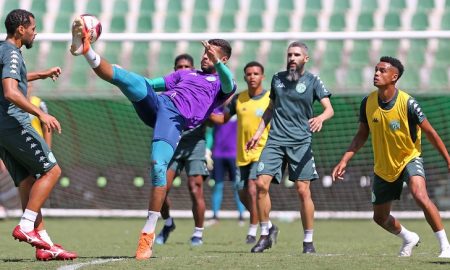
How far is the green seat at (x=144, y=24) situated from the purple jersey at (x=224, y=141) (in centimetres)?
608

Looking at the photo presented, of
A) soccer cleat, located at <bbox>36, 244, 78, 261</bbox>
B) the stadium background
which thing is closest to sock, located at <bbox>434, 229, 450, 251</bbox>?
soccer cleat, located at <bbox>36, 244, 78, 261</bbox>

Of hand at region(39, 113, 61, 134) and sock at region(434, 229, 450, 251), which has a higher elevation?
hand at region(39, 113, 61, 134)

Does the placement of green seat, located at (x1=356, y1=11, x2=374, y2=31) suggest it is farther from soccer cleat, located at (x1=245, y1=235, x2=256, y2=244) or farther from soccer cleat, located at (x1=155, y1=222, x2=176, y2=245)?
soccer cleat, located at (x1=155, y1=222, x2=176, y2=245)

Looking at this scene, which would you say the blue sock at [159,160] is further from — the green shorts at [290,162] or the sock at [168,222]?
the sock at [168,222]

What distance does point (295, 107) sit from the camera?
10195 millimetres

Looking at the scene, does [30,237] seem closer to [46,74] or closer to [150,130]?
[46,74]

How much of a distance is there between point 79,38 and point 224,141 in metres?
8.92

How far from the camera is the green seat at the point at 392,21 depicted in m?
21.6

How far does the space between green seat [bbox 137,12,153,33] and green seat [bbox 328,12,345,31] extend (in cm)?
404

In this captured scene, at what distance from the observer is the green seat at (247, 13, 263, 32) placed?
869 inches

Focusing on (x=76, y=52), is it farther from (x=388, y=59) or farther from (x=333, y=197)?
(x=333, y=197)

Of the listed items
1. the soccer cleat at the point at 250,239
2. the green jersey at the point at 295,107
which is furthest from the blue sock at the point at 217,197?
the green jersey at the point at 295,107

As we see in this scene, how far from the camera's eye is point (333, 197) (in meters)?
18.1

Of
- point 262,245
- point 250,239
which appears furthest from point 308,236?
point 250,239
